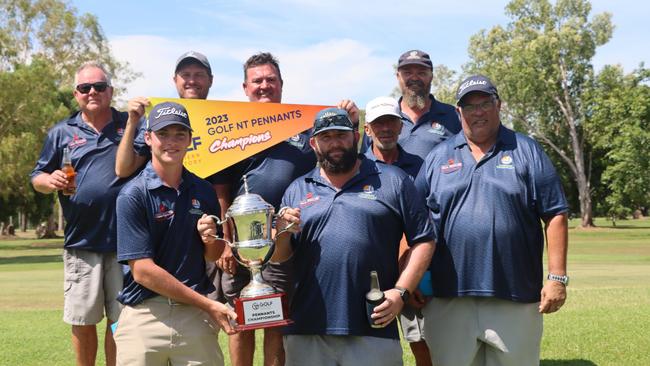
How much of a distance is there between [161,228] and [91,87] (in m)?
2.26

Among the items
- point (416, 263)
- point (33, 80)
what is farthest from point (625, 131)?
point (416, 263)

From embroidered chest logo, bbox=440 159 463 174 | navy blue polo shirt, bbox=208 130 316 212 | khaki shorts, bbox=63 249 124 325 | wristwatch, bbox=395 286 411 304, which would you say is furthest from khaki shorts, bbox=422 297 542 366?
khaki shorts, bbox=63 249 124 325

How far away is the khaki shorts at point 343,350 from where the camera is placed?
15.6ft

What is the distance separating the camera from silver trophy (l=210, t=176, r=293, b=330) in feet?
15.1

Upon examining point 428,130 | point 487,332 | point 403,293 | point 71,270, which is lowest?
point 487,332

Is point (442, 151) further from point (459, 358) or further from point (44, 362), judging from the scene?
point (44, 362)

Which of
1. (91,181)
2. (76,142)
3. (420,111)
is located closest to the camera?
(91,181)

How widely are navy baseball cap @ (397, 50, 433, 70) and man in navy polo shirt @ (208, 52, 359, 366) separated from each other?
119 centimetres

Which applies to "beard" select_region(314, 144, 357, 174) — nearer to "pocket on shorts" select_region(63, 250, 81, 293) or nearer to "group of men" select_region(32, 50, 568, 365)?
"group of men" select_region(32, 50, 568, 365)

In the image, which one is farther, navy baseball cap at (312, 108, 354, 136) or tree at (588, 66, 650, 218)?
tree at (588, 66, 650, 218)

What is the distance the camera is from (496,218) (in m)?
5.20

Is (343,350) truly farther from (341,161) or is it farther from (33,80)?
(33,80)

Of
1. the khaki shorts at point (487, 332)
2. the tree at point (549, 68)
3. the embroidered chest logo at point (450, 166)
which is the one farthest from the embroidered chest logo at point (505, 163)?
the tree at point (549, 68)

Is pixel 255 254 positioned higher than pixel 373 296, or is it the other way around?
pixel 255 254
